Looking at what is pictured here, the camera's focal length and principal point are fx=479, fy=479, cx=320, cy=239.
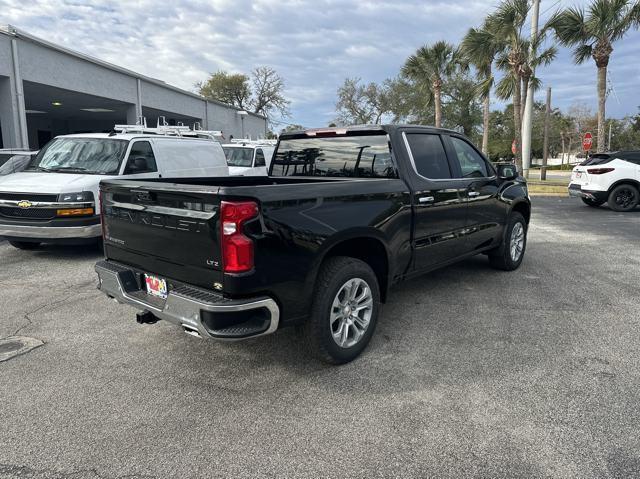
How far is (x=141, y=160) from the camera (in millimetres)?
7875

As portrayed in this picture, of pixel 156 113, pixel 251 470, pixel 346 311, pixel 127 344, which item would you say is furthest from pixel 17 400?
pixel 156 113

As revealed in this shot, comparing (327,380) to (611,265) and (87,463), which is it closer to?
(87,463)

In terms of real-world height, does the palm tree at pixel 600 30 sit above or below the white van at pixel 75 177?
above

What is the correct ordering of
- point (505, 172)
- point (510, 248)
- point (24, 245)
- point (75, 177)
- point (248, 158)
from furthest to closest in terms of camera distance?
point (248, 158) < point (24, 245) < point (75, 177) < point (510, 248) < point (505, 172)

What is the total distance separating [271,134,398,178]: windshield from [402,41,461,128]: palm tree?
25.5 m

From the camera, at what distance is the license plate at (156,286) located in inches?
134

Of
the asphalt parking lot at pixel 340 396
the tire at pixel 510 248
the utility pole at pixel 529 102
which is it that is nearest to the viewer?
the asphalt parking lot at pixel 340 396

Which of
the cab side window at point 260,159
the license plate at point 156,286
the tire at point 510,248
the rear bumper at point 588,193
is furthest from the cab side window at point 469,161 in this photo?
the rear bumper at point 588,193

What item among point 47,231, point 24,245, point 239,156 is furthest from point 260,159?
point 47,231

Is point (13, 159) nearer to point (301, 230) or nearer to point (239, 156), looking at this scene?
point (239, 156)

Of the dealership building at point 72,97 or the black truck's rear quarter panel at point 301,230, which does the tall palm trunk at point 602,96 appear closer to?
the black truck's rear quarter panel at point 301,230

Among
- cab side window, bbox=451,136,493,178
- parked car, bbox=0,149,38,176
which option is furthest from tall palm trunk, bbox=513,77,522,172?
parked car, bbox=0,149,38,176

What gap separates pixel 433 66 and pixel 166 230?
28851 mm

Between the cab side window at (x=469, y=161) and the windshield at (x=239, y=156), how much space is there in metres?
9.63
